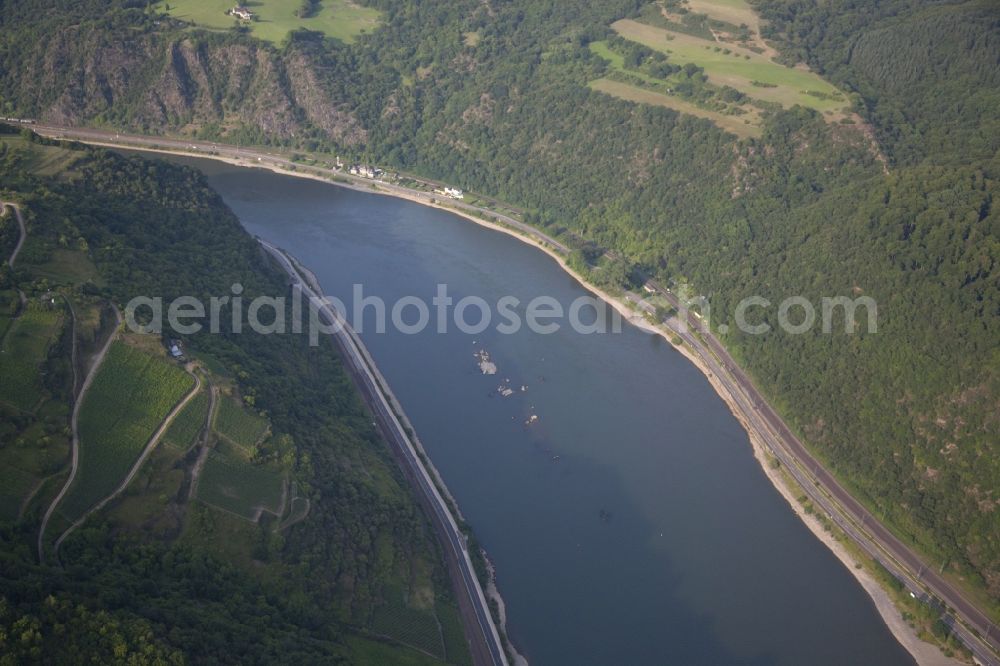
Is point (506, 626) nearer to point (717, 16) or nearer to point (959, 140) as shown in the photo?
point (959, 140)

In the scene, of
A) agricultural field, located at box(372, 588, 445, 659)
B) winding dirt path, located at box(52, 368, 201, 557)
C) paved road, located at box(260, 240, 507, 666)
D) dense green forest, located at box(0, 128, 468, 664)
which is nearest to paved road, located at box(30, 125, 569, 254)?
paved road, located at box(260, 240, 507, 666)

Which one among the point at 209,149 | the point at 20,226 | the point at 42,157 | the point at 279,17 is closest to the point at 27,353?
the point at 20,226

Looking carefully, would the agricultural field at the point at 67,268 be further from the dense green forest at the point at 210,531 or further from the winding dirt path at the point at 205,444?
the winding dirt path at the point at 205,444

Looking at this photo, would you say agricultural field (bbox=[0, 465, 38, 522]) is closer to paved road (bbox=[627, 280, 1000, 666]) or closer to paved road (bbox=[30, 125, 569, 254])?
paved road (bbox=[627, 280, 1000, 666])

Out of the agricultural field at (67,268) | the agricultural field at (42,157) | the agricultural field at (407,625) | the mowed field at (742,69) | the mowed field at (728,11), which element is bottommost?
the agricultural field at (407,625)

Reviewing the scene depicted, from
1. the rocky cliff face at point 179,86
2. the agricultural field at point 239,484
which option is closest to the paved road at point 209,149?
the rocky cliff face at point 179,86

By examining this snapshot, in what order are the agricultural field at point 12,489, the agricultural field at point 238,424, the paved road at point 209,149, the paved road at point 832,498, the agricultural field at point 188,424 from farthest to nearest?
the paved road at point 209,149 < the paved road at point 832,498 < the agricultural field at point 238,424 < the agricultural field at point 188,424 < the agricultural field at point 12,489
